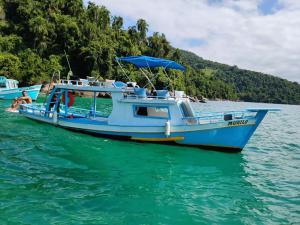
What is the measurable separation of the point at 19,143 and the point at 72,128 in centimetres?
508

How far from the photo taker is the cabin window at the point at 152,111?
63.5ft

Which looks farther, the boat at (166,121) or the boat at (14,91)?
the boat at (14,91)

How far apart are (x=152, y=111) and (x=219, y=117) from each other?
394 cm

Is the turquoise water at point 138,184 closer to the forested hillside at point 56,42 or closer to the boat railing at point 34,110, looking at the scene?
the boat railing at point 34,110

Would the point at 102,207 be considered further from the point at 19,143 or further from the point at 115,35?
the point at 115,35

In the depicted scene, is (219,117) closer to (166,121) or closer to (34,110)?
(166,121)

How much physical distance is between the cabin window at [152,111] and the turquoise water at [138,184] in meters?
1.79

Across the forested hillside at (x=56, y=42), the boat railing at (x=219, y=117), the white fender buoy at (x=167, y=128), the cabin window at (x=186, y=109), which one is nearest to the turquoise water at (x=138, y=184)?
the white fender buoy at (x=167, y=128)

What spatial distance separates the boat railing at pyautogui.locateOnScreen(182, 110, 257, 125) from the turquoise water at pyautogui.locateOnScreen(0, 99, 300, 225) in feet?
5.47

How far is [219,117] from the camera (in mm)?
18562

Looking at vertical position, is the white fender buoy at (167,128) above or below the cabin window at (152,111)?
below

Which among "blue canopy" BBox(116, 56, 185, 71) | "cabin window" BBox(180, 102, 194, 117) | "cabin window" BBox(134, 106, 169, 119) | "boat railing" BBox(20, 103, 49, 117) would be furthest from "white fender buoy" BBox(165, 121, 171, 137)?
"boat railing" BBox(20, 103, 49, 117)

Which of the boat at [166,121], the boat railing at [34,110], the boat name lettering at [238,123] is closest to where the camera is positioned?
the boat name lettering at [238,123]

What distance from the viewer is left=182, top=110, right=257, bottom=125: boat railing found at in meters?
18.0
